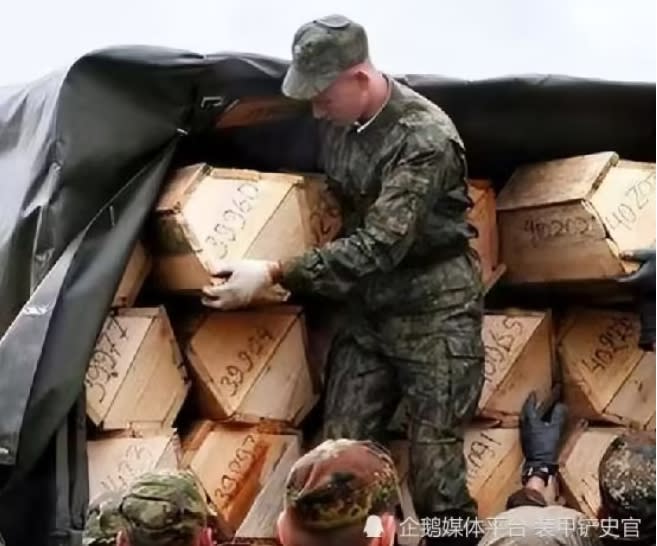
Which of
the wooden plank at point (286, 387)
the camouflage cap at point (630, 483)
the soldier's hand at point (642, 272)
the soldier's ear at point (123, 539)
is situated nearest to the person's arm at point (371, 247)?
the wooden plank at point (286, 387)

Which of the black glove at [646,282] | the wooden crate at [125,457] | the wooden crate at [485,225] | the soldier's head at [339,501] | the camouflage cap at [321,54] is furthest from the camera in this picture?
the wooden crate at [485,225]

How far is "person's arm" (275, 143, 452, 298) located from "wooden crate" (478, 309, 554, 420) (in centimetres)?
55

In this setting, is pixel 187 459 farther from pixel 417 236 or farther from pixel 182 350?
pixel 417 236

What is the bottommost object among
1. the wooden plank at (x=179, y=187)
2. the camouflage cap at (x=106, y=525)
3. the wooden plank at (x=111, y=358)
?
the wooden plank at (x=111, y=358)

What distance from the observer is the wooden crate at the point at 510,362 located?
4.27 m

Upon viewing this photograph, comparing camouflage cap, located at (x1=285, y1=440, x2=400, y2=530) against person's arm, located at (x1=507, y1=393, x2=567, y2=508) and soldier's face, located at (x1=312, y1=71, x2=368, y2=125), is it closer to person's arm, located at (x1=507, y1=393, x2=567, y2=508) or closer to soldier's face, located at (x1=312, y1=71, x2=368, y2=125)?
soldier's face, located at (x1=312, y1=71, x2=368, y2=125)

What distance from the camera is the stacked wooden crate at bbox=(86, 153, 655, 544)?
3.82 metres

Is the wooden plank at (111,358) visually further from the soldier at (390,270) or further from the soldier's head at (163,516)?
the soldier's head at (163,516)

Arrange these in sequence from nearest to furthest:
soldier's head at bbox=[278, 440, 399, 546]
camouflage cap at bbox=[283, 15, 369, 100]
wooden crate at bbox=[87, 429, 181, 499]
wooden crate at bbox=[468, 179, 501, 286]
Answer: soldier's head at bbox=[278, 440, 399, 546] → wooden crate at bbox=[87, 429, 181, 499] → camouflage cap at bbox=[283, 15, 369, 100] → wooden crate at bbox=[468, 179, 501, 286]

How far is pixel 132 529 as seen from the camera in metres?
2.68

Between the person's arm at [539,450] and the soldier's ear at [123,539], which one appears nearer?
the soldier's ear at [123,539]

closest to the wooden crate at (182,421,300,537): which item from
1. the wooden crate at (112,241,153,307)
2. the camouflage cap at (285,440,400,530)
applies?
the wooden crate at (112,241,153,307)

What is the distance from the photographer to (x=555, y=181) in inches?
168

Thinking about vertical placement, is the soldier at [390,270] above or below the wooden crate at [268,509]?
above
